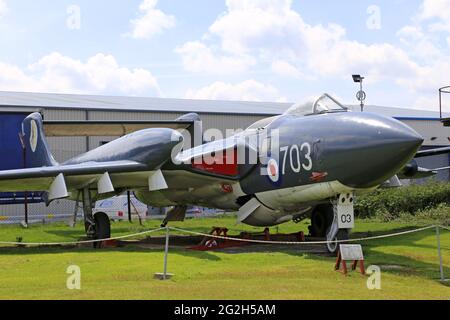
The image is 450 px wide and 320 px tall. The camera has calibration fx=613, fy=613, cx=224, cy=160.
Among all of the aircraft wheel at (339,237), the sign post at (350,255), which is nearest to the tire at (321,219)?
the aircraft wheel at (339,237)

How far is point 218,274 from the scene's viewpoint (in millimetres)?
9609

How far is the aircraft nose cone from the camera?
401 inches

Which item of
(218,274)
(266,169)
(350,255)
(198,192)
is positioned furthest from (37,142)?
(350,255)

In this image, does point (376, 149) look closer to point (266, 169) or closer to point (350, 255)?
point (350, 255)

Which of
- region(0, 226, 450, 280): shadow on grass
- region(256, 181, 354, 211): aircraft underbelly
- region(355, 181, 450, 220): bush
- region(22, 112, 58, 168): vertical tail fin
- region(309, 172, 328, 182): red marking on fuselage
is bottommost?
region(0, 226, 450, 280): shadow on grass

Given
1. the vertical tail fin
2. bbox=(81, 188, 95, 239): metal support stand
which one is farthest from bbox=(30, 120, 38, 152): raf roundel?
bbox=(81, 188, 95, 239): metal support stand

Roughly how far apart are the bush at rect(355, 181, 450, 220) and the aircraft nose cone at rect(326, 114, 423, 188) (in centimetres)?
1406

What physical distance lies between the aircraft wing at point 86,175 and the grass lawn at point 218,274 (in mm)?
1403

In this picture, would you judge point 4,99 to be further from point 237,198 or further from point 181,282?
point 181,282

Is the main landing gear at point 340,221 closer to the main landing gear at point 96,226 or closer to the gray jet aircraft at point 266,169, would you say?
the gray jet aircraft at point 266,169

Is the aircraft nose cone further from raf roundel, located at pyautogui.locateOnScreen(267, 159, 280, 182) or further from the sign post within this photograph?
raf roundel, located at pyautogui.locateOnScreen(267, 159, 280, 182)

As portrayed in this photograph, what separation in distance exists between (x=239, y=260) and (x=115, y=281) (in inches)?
122

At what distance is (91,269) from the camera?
10109 mm
